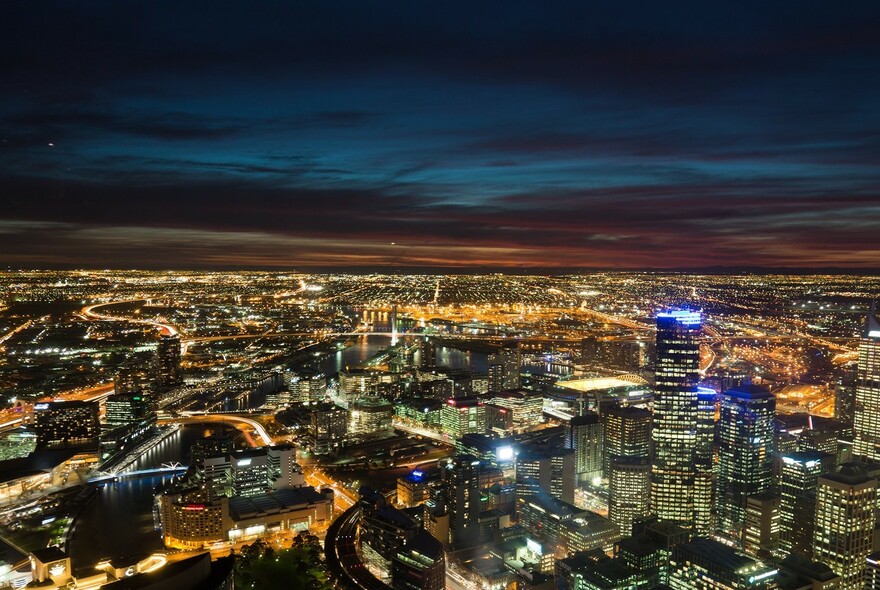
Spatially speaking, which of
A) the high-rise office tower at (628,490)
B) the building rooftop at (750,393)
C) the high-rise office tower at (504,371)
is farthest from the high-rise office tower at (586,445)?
the high-rise office tower at (504,371)

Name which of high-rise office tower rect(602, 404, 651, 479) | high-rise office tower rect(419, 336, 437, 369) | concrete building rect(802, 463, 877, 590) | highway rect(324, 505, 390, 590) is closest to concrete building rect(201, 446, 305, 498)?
highway rect(324, 505, 390, 590)

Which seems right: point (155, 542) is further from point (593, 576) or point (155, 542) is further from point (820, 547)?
point (820, 547)

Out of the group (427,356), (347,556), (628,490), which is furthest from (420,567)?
(427,356)

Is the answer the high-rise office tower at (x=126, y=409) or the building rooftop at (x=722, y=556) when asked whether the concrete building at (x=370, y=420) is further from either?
the building rooftop at (x=722, y=556)

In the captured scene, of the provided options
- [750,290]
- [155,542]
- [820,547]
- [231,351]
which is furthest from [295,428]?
[750,290]

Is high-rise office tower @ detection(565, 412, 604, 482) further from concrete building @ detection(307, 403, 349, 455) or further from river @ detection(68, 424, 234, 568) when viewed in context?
river @ detection(68, 424, 234, 568)

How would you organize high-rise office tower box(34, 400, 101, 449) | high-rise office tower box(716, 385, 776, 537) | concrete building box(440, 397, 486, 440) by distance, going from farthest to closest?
concrete building box(440, 397, 486, 440) < high-rise office tower box(34, 400, 101, 449) < high-rise office tower box(716, 385, 776, 537)
